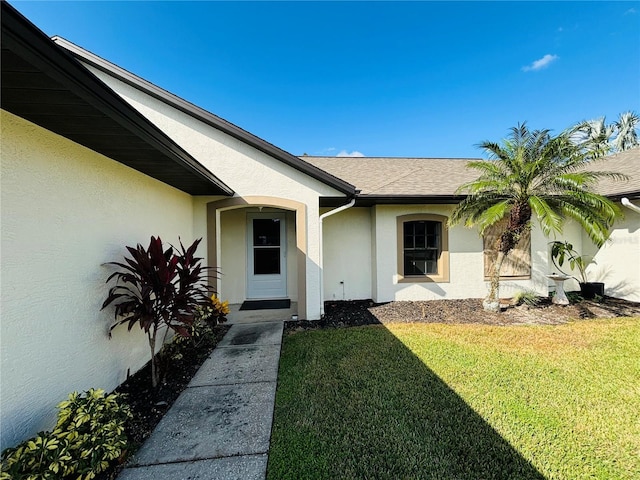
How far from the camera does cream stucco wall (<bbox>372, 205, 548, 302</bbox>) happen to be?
26.9 feet

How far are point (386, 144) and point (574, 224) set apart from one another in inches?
468

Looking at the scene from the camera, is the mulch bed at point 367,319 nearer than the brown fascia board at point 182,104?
Yes

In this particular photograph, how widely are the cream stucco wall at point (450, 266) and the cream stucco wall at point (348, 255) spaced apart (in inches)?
14.9

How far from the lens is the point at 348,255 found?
8617 mm

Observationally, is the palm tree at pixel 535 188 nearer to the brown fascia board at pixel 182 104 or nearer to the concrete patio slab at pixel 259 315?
the brown fascia board at pixel 182 104

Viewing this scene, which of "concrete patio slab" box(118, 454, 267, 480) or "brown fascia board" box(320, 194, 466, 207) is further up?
"brown fascia board" box(320, 194, 466, 207)

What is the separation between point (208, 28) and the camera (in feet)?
27.5

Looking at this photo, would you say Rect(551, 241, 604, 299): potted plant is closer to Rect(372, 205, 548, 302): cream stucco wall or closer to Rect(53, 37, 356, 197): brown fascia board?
Rect(372, 205, 548, 302): cream stucco wall

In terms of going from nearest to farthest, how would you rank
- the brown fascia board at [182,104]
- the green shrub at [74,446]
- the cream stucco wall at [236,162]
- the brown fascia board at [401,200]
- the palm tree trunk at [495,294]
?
the green shrub at [74,446]
the brown fascia board at [182,104]
the cream stucco wall at [236,162]
the palm tree trunk at [495,294]
the brown fascia board at [401,200]

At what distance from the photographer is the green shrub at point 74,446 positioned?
1.88 m

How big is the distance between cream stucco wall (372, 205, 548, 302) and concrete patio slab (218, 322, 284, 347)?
3602 millimetres

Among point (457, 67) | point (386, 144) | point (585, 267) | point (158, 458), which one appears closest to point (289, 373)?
point (158, 458)

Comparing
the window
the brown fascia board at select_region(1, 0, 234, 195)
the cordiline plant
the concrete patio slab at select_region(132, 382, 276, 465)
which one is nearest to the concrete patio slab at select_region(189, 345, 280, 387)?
the concrete patio slab at select_region(132, 382, 276, 465)

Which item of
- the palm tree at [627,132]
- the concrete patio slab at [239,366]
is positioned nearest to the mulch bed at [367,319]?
the concrete patio slab at [239,366]
